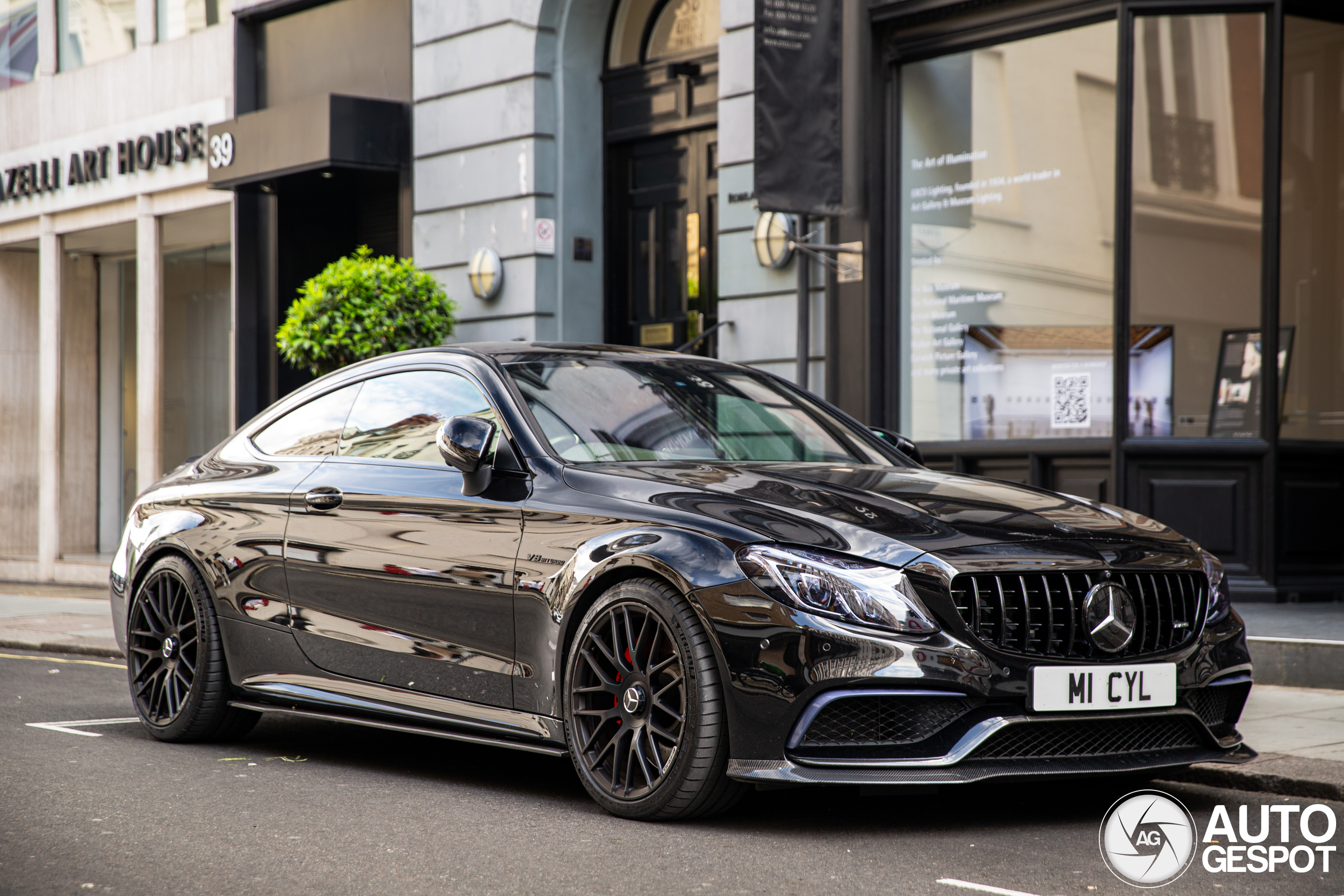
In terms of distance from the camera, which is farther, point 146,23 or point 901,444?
point 146,23

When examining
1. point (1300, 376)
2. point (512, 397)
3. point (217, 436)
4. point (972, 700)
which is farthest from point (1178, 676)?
point (217, 436)

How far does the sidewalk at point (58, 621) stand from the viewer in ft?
35.9

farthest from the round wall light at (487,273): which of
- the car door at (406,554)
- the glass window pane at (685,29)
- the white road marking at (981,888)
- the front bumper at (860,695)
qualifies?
the white road marking at (981,888)

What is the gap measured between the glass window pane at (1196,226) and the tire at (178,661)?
6.20 m

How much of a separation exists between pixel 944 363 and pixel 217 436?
38.3 feet

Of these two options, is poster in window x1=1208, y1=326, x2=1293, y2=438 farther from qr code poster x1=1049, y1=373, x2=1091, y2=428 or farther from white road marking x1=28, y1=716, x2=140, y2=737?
white road marking x1=28, y1=716, x2=140, y2=737

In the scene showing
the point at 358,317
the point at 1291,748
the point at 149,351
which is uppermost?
the point at 358,317

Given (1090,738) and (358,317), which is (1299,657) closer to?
(1090,738)

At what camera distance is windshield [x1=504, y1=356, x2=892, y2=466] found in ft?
17.5

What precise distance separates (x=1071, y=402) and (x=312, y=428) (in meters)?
5.91

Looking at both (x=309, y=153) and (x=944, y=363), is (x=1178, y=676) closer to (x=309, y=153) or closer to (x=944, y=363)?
(x=944, y=363)

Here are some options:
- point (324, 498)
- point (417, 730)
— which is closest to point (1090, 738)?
point (417, 730)

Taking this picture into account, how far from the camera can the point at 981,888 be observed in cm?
391

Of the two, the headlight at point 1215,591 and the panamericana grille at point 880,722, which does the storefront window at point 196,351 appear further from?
the panamericana grille at point 880,722
